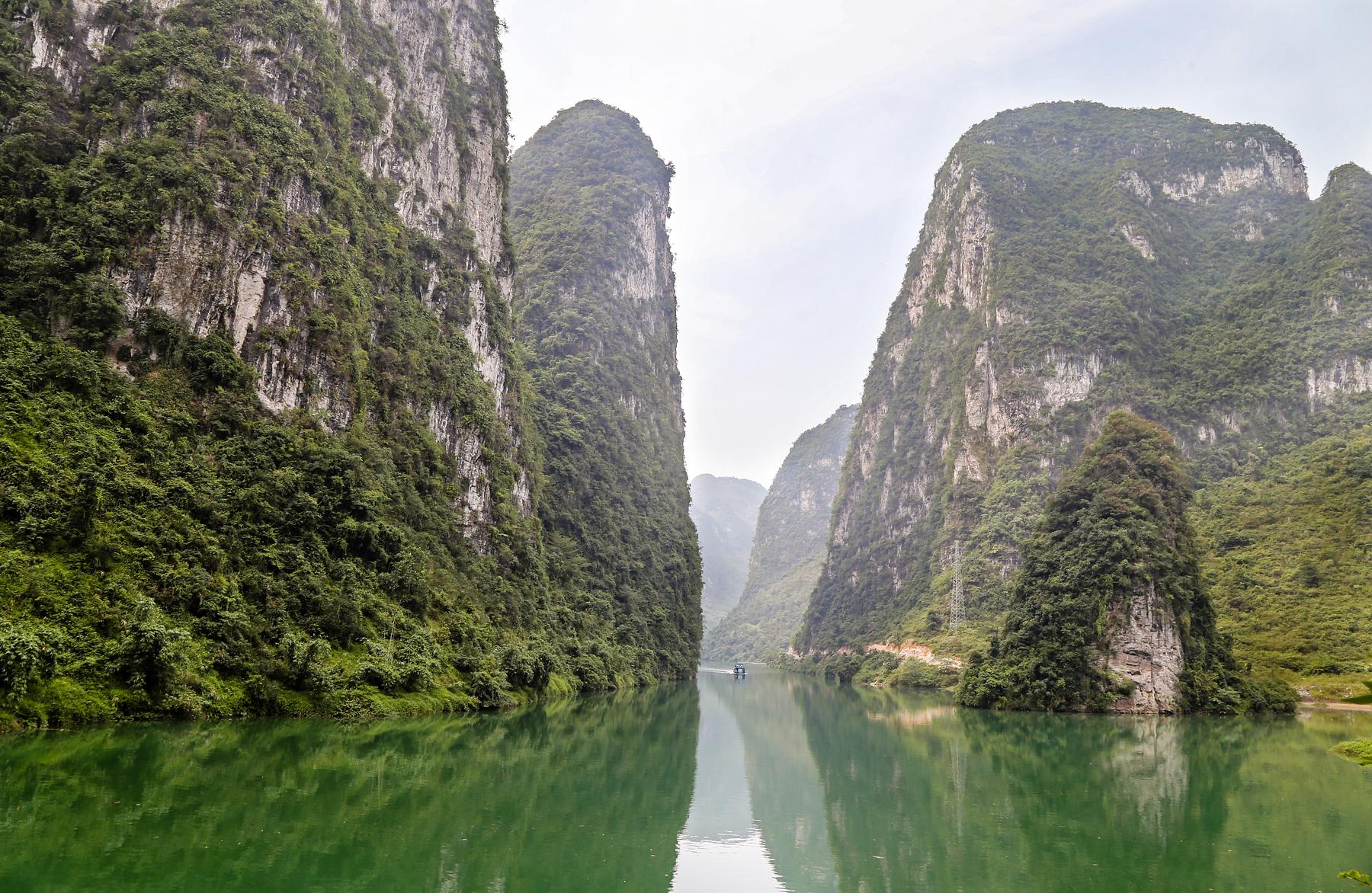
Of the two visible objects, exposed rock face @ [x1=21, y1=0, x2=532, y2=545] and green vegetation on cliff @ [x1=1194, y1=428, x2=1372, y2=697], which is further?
green vegetation on cliff @ [x1=1194, y1=428, x2=1372, y2=697]

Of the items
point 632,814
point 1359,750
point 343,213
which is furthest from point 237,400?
point 1359,750

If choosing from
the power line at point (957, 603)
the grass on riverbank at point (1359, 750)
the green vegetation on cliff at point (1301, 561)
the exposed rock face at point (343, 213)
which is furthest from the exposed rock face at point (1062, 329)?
the grass on riverbank at point (1359, 750)

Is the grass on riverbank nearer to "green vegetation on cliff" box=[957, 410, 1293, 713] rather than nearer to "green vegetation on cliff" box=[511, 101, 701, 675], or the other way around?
"green vegetation on cliff" box=[957, 410, 1293, 713]

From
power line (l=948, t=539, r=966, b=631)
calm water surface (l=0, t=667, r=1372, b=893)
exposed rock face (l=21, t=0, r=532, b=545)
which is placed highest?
exposed rock face (l=21, t=0, r=532, b=545)

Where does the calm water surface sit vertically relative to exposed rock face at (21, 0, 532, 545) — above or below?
below

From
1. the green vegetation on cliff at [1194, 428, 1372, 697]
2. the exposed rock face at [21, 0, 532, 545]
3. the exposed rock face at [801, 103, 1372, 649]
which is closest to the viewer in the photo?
the exposed rock face at [21, 0, 532, 545]

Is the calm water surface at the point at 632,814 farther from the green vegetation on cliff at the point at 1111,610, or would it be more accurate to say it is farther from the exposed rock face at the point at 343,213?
the green vegetation on cliff at the point at 1111,610

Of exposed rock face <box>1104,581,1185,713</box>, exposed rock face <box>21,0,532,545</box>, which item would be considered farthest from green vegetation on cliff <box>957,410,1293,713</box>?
exposed rock face <box>21,0,532,545</box>
